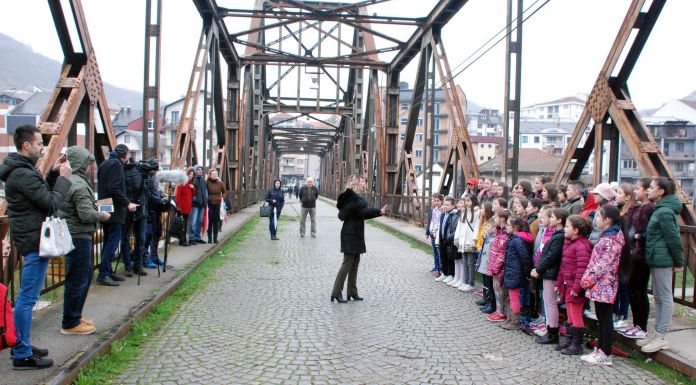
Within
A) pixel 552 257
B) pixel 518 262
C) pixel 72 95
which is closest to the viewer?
pixel 552 257

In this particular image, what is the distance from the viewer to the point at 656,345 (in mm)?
4734

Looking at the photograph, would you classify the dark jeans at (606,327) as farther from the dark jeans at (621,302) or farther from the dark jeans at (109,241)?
the dark jeans at (109,241)

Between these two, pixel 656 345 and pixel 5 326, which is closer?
pixel 5 326

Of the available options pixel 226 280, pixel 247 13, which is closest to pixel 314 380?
pixel 226 280

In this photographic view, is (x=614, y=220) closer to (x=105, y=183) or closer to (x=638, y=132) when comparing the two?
(x=638, y=132)

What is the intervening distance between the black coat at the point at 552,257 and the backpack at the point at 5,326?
429 cm

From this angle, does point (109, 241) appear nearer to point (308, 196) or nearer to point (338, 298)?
point (338, 298)

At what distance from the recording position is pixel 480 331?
5738mm

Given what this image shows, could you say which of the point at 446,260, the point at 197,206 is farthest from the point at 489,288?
the point at 197,206

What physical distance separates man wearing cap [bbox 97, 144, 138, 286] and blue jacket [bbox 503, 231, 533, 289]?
14.2ft

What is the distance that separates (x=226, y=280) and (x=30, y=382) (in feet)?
15.9

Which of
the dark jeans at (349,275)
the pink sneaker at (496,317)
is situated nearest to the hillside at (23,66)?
the dark jeans at (349,275)

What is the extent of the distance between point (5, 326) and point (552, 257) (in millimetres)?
4410

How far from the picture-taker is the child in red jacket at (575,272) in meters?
5.03
